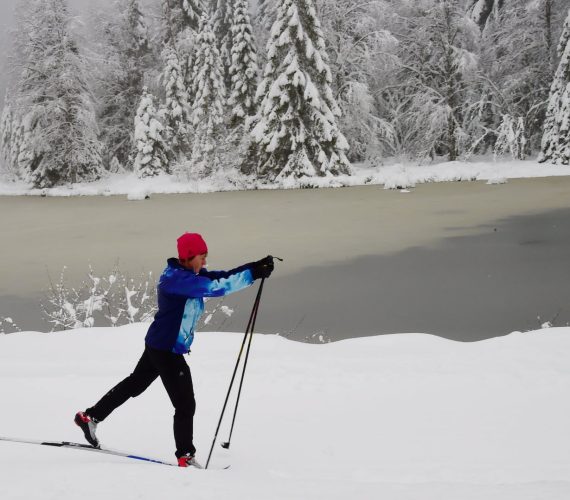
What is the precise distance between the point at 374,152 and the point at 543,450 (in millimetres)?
30457

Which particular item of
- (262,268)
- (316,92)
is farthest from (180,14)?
(262,268)

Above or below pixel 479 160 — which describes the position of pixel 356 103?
above

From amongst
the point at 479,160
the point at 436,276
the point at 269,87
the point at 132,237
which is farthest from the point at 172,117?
the point at 436,276

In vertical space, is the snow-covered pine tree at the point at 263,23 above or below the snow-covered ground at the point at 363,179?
above

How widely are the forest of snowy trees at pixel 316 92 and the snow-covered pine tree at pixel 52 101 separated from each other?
82 mm

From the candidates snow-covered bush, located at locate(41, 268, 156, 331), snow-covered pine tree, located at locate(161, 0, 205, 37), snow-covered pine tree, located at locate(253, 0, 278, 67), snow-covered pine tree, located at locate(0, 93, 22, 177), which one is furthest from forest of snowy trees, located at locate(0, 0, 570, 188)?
snow-covered bush, located at locate(41, 268, 156, 331)

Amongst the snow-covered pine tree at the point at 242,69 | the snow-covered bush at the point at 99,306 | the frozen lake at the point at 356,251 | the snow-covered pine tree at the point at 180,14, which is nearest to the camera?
the snow-covered bush at the point at 99,306

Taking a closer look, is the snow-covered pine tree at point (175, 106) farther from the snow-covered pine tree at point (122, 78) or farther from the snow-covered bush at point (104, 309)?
the snow-covered bush at point (104, 309)

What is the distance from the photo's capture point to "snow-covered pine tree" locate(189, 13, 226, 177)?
33781 mm

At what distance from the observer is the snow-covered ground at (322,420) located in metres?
3.12

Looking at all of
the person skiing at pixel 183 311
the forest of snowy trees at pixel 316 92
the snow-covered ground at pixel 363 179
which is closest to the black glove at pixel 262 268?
the person skiing at pixel 183 311

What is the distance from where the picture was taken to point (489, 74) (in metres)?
34.3

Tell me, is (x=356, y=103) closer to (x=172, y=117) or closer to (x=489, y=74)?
(x=489, y=74)

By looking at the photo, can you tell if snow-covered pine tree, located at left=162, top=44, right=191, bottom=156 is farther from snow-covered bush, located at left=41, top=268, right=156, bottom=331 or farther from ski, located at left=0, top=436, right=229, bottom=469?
ski, located at left=0, top=436, right=229, bottom=469
